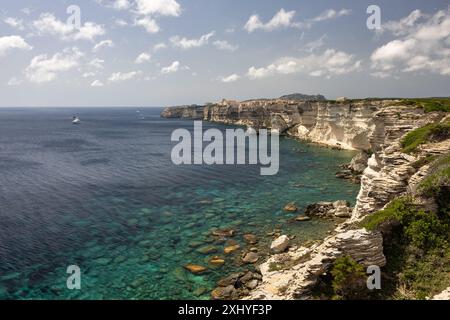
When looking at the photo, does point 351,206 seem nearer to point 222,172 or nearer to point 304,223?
point 304,223

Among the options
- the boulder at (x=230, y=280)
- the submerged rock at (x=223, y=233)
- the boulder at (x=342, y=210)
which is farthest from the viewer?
the boulder at (x=342, y=210)

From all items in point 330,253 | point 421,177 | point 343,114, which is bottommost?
point 330,253

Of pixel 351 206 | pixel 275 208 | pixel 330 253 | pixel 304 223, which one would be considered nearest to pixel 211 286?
pixel 330 253

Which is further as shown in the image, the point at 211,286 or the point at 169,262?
the point at 169,262

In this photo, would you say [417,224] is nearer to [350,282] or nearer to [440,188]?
[440,188]

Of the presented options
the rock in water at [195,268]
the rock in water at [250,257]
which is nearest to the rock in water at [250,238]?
the rock in water at [250,257]

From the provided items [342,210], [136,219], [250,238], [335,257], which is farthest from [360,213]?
[136,219]

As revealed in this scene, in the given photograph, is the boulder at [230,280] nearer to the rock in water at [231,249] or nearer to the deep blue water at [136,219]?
the deep blue water at [136,219]
